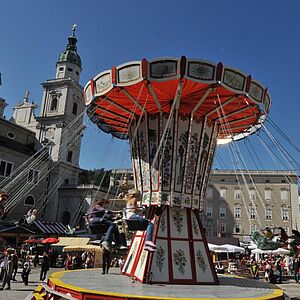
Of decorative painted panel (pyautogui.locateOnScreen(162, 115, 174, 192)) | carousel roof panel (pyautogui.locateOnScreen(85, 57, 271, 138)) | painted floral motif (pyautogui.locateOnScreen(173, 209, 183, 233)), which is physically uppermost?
carousel roof panel (pyautogui.locateOnScreen(85, 57, 271, 138))

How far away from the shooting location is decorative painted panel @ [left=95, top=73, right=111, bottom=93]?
10.6 metres

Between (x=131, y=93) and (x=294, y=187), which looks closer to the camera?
(x=131, y=93)

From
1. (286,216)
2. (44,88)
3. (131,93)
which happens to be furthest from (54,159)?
(131,93)

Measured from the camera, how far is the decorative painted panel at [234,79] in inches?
396

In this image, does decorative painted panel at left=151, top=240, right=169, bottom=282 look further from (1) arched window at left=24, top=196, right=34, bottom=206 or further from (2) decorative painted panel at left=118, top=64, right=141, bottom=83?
(1) arched window at left=24, top=196, right=34, bottom=206

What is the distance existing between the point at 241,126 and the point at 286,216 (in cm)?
4277

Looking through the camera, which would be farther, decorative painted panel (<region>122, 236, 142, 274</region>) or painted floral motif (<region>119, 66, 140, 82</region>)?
decorative painted panel (<region>122, 236, 142, 274</region>)

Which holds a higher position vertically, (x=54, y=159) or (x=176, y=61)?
(x=54, y=159)

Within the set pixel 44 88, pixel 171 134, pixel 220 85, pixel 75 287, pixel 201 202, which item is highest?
pixel 44 88

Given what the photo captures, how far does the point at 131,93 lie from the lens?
36.9ft

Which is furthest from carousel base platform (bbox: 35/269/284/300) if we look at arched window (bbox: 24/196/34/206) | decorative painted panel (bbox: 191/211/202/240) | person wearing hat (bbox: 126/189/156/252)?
arched window (bbox: 24/196/34/206)

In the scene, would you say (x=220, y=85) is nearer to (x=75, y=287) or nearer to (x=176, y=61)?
(x=176, y=61)

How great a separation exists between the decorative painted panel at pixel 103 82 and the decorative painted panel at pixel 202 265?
5639 mm

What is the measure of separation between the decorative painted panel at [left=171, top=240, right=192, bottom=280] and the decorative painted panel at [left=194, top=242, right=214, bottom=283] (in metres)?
0.29
